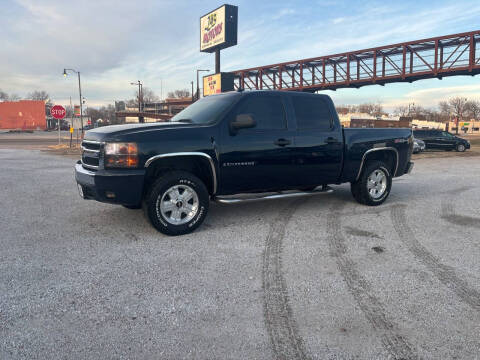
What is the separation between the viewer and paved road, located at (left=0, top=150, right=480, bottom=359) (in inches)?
101

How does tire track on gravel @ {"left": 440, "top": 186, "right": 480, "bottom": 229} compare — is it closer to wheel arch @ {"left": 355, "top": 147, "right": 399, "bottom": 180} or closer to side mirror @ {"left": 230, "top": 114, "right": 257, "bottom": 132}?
wheel arch @ {"left": 355, "top": 147, "right": 399, "bottom": 180}

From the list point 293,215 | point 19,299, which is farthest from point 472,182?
point 19,299

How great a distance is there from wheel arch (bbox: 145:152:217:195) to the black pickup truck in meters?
0.01

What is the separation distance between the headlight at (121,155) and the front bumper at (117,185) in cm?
9

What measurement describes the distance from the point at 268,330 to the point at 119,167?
2881mm

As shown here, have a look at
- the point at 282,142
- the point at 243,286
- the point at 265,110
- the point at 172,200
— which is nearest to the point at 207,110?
the point at 265,110

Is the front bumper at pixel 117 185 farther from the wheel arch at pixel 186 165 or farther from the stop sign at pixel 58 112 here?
the stop sign at pixel 58 112

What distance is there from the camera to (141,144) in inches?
184

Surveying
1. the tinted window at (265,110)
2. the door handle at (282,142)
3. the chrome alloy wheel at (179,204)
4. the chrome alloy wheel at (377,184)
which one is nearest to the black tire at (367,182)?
the chrome alloy wheel at (377,184)

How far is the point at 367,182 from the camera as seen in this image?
6789mm

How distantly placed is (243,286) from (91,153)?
2.89m

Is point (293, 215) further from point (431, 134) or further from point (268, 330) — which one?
point (431, 134)

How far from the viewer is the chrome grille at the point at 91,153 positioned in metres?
4.81

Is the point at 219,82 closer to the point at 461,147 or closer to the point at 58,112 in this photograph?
the point at 58,112
